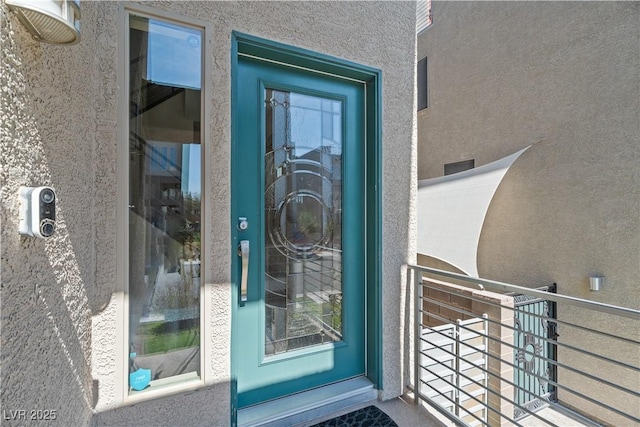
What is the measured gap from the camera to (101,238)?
1742 mm

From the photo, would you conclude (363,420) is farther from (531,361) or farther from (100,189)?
(531,361)

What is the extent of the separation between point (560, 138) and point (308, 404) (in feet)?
20.1

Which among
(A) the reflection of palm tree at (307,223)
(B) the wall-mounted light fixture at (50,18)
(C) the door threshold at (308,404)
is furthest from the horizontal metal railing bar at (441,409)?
(B) the wall-mounted light fixture at (50,18)

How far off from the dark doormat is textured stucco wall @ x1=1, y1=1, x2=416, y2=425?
0.78 ft

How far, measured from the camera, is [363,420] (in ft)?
7.67

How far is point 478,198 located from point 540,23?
3606 mm

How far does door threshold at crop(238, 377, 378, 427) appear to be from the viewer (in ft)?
7.23

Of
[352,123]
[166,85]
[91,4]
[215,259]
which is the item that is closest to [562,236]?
[352,123]

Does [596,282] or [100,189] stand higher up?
[100,189]

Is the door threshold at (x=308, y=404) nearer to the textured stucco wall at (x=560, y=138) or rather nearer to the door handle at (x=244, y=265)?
the door handle at (x=244, y=265)

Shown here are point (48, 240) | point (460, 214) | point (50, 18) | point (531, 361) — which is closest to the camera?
point (50, 18)

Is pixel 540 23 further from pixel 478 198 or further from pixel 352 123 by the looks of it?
pixel 352 123

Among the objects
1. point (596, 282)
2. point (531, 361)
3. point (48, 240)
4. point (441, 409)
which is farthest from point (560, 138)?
point (48, 240)

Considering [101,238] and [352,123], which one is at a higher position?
[352,123]
